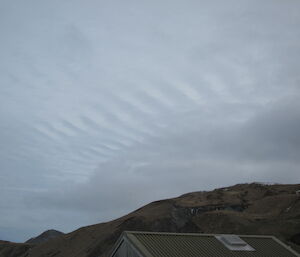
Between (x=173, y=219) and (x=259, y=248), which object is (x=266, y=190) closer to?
(x=173, y=219)

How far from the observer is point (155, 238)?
106ft

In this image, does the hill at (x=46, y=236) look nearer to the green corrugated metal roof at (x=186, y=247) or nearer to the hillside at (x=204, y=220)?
the hillside at (x=204, y=220)

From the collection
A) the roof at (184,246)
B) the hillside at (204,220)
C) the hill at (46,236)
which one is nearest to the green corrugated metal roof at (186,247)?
the roof at (184,246)

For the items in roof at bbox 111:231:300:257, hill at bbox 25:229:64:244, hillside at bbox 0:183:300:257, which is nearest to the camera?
roof at bbox 111:231:300:257

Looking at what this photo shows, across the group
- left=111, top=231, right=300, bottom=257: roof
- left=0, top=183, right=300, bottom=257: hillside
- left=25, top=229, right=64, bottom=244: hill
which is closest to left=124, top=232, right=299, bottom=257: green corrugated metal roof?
left=111, top=231, right=300, bottom=257: roof

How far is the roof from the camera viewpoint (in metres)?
30.4

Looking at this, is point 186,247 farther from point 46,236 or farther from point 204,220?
point 46,236

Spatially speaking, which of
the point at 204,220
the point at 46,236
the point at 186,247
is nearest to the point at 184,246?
the point at 186,247

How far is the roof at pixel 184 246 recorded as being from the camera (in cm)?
3038

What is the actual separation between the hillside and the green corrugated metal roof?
1606 cm

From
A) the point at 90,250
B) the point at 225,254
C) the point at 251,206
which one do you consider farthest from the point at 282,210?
the point at 225,254

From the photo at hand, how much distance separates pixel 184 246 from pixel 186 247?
7.3 inches

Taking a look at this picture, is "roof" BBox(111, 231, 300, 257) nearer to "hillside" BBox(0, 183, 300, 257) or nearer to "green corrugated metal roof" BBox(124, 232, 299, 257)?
"green corrugated metal roof" BBox(124, 232, 299, 257)

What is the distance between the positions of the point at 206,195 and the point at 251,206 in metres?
17.0
